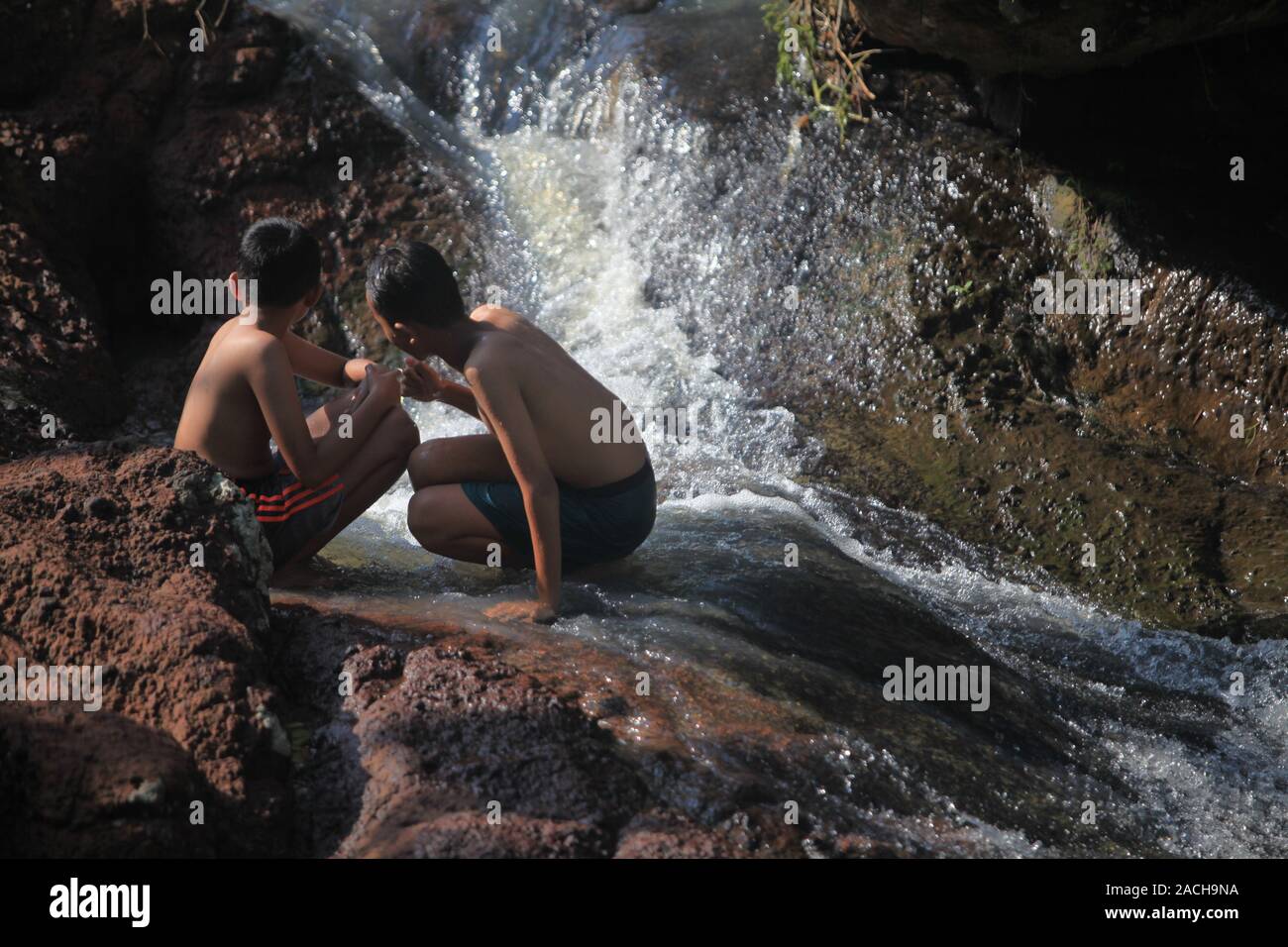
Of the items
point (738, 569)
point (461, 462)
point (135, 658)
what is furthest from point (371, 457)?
point (135, 658)

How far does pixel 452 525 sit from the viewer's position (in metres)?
4.21

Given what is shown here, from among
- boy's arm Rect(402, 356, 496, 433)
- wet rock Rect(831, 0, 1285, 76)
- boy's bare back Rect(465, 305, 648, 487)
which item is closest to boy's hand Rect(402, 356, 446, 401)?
boy's arm Rect(402, 356, 496, 433)

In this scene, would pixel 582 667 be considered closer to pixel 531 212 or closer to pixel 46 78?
pixel 531 212

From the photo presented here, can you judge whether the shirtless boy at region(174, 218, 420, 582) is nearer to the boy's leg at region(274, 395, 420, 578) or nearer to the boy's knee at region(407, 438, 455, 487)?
the boy's leg at region(274, 395, 420, 578)

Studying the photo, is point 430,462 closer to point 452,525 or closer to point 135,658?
point 452,525

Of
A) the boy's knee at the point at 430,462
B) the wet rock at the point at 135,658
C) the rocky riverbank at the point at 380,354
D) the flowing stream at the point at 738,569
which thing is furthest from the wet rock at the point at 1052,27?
the wet rock at the point at 135,658

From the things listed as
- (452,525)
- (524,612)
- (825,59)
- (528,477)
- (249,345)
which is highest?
(825,59)

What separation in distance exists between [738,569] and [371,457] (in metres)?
1.34

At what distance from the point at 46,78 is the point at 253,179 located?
1.20 meters

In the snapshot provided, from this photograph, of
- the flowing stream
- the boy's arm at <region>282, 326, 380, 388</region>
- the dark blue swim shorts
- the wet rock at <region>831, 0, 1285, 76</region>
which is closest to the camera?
the flowing stream

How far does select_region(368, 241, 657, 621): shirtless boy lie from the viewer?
373cm

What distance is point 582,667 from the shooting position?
323 cm

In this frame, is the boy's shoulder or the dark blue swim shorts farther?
the dark blue swim shorts
